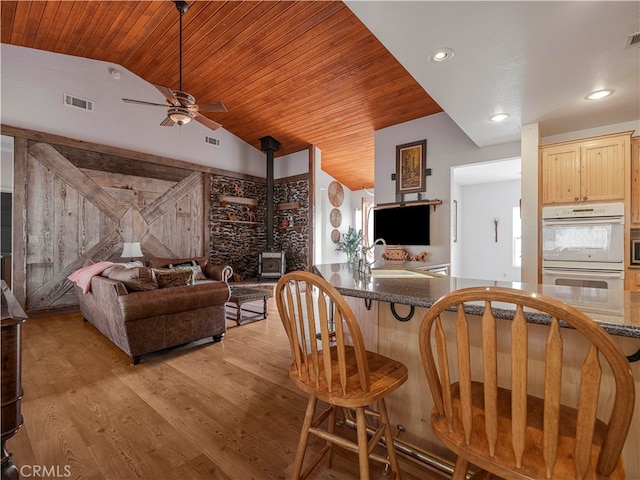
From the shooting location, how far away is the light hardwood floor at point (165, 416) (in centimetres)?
155

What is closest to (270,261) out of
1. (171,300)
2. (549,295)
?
(171,300)

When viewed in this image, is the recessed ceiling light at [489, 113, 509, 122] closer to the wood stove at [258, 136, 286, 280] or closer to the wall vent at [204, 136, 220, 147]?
the wood stove at [258, 136, 286, 280]

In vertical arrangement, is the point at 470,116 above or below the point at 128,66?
below

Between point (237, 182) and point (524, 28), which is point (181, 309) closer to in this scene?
point (524, 28)

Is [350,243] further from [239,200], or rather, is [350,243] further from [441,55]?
[441,55]

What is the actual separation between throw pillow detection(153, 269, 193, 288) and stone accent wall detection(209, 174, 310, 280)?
372 centimetres

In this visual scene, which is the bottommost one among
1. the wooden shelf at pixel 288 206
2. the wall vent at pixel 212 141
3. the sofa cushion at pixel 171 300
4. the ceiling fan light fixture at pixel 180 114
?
the sofa cushion at pixel 171 300

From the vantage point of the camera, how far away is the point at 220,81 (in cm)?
534

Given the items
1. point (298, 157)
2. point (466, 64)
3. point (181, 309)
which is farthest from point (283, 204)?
point (466, 64)

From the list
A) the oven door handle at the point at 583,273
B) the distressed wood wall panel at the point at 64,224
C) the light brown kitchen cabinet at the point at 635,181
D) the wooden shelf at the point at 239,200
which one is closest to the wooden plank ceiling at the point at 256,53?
the wooden shelf at the point at 239,200

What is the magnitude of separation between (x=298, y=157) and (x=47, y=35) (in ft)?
15.4

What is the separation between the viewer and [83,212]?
5.09 meters

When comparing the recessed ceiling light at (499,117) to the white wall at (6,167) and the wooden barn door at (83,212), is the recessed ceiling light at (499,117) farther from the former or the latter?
the white wall at (6,167)
